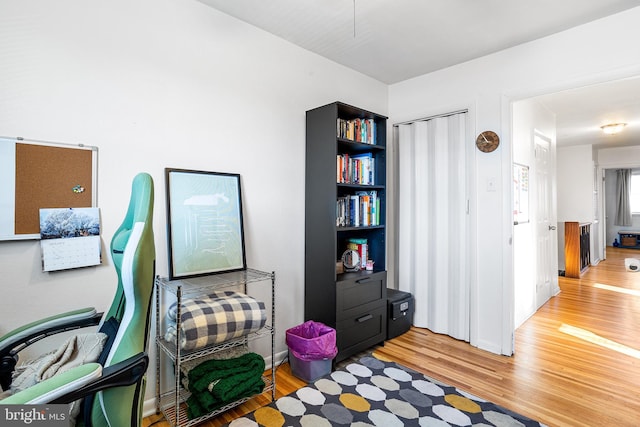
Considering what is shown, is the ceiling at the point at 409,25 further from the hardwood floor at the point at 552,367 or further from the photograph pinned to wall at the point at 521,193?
the hardwood floor at the point at 552,367

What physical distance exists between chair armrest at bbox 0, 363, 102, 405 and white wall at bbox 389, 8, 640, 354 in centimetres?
289

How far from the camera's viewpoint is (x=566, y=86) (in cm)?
250

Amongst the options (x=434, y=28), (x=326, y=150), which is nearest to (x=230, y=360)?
(x=326, y=150)

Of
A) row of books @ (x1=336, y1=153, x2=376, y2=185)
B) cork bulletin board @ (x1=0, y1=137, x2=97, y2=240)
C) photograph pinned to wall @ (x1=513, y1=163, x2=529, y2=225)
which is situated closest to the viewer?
cork bulletin board @ (x1=0, y1=137, x2=97, y2=240)

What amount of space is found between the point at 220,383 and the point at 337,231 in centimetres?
139

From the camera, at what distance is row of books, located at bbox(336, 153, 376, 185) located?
273 cm

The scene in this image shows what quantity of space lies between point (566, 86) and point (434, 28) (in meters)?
1.10

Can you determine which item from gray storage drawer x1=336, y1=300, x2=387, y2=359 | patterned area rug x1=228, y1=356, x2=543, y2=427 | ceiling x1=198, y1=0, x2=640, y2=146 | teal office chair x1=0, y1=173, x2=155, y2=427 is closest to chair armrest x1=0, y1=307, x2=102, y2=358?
teal office chair x1=0, y1=173, x2=155, y2=427

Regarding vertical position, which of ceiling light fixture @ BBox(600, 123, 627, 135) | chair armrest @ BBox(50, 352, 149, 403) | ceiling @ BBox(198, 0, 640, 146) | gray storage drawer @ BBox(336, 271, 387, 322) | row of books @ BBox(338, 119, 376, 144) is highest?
ceiling @ BBox(198, 0, 640, 146)

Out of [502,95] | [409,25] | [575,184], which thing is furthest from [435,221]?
[575,184]

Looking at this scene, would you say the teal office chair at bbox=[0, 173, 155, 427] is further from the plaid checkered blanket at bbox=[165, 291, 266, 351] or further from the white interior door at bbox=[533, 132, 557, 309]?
the white interior door at bbox=[533, 132, 557, 309]

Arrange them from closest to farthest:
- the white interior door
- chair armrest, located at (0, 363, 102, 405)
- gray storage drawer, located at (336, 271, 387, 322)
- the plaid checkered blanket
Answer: chair armrest, located at (0, 363, 102, 405), the plaid checkered blanket, gray storage drawer, located at (336, 271, 387, 322), the white interior door

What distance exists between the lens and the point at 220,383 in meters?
1.84

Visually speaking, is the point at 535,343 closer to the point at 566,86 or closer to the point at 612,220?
the point at 566,86
